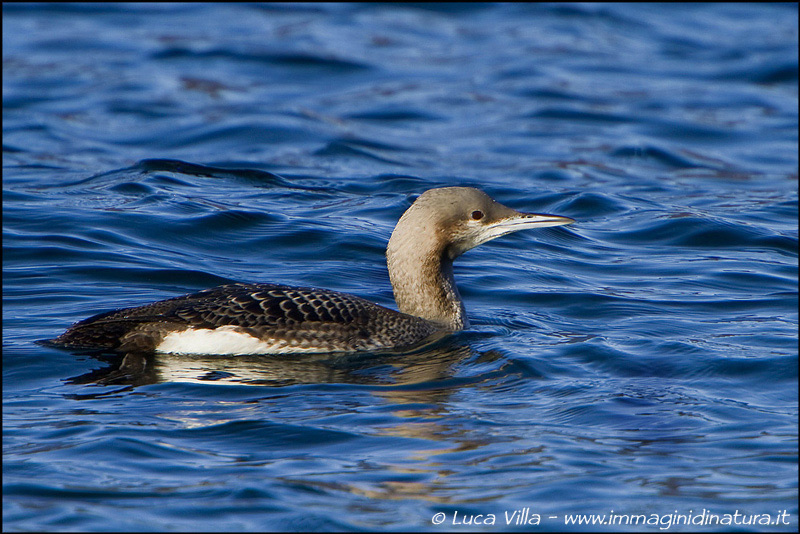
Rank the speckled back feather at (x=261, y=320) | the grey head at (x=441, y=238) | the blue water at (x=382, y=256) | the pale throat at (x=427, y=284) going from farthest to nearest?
the pale throat at (x=427, y=284), the grey head at (x=441, y=238), the speckled back feather at (x=261, y=320), the blue water at (x=382, y=256)

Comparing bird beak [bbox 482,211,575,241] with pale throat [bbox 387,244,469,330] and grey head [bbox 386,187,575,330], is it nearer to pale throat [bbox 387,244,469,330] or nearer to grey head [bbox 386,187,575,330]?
grey head [bbox 386,187,575,330]

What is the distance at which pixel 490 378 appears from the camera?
5738mm

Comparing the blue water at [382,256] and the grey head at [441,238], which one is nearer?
the blue water at [382,256]

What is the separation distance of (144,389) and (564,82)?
37.2 ft

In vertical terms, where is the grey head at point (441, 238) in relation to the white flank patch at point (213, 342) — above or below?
above

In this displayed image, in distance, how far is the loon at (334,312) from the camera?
5758 millimetres

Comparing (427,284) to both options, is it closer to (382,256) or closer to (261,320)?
(261,320)

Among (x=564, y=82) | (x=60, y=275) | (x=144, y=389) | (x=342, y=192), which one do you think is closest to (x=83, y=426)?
(x=144, y=389)

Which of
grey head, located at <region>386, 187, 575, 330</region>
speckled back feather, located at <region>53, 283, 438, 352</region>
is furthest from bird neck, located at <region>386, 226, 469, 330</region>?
speckled back feather, located at <region>53, 283, 438, 352</region>

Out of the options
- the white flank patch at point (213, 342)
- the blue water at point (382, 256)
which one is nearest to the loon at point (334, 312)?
the white flank patch at point (213, 342)

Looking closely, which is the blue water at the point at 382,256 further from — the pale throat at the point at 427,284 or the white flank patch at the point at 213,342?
the pale throat at the point at 427,284

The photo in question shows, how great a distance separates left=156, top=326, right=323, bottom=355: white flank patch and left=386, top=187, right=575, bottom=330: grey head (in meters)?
1.10

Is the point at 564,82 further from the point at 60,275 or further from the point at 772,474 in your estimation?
the point at 772,474

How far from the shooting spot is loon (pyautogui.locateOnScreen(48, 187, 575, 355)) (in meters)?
5.76
